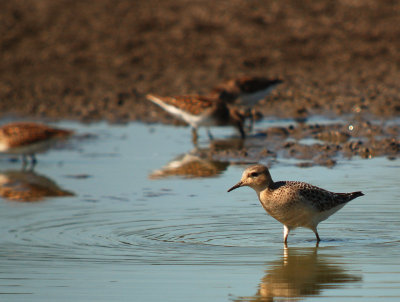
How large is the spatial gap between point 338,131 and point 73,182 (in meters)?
6.11

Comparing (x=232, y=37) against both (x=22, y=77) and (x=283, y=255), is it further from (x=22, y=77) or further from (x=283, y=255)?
(x=283, y=255)

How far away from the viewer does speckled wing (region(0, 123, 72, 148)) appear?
15.3 m

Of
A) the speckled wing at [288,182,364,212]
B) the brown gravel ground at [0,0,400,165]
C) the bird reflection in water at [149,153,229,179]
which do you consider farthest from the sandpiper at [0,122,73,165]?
the speckled wing at [288,182,364,212]

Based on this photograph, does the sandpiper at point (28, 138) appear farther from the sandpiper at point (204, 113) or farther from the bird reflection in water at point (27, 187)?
the sandpiper at point (204, 113)

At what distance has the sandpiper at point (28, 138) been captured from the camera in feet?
50.2

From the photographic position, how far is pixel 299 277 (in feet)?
25.8

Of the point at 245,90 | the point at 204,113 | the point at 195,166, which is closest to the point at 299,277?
the point at 195,166

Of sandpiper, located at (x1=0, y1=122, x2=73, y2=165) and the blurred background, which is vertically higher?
the blurred background

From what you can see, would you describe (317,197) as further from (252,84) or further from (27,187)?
(252,84)

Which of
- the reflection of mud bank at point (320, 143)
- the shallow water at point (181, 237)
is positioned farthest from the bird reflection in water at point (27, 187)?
the reflection of mud bank at point (320, 143)

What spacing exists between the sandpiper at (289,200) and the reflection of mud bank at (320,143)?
467 centimetres

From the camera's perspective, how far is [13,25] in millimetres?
27969

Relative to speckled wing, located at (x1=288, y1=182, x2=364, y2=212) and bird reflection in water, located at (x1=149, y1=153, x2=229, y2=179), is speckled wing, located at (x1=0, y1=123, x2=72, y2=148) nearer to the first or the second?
bird reflection in water, located at (x1=149, y1=153, x2=229, y2=179)

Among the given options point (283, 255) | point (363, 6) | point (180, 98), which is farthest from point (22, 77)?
point (283, 255)
